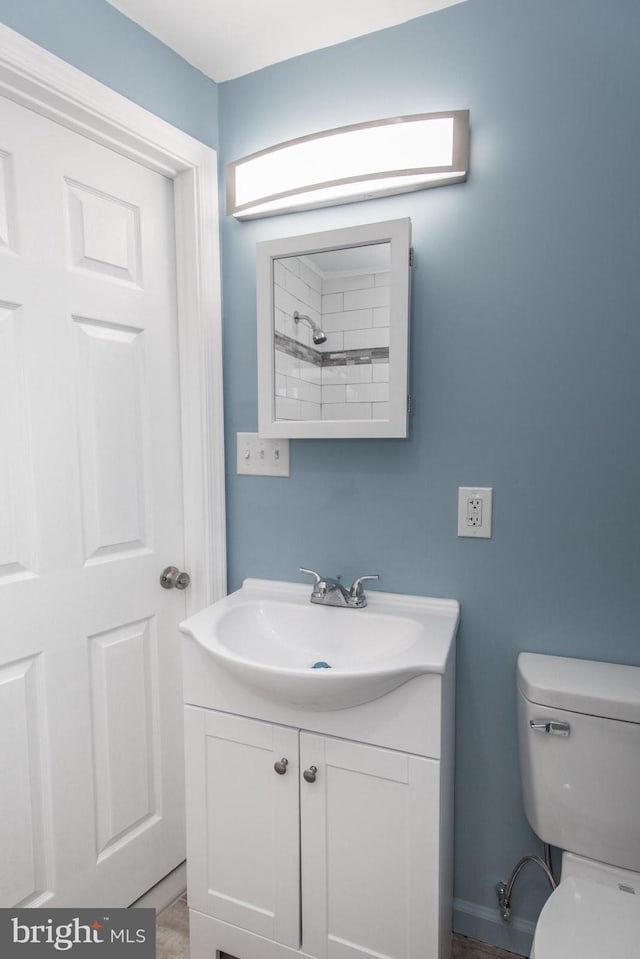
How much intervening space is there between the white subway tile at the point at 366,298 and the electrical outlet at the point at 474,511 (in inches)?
19.8

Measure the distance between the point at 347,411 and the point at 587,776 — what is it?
0.96 meters

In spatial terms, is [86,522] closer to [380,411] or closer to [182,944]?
[380,411]

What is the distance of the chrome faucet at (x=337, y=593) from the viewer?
1.42m

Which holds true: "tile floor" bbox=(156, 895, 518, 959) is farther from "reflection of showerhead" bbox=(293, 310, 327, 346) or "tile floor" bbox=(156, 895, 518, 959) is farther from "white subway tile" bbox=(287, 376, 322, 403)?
"reflection of showerhead" bbox=(293, 310, 327, 346)

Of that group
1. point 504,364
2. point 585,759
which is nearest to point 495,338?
point 504,364

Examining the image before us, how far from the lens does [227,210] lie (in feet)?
4.99

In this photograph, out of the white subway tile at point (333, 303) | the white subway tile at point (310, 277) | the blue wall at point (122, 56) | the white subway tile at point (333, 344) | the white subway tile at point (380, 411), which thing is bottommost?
the white subway tile at point (380, 411)

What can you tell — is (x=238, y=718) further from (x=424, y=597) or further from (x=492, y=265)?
(x=492, y=265)

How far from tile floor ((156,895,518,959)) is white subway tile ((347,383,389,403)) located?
140cm

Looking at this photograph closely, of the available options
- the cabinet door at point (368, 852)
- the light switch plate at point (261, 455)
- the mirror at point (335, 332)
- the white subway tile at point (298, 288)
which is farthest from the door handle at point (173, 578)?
the white subway tile at point (298, 288)

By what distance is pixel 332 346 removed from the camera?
1.41m

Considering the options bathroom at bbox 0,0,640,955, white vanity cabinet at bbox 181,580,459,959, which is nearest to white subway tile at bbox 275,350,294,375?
bathroom at bbox 0,0,640,955

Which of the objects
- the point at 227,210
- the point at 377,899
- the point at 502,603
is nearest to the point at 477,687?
the point at 502,603

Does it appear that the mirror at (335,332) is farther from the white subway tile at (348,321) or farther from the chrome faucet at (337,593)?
the chrome faucet at (337,593)
